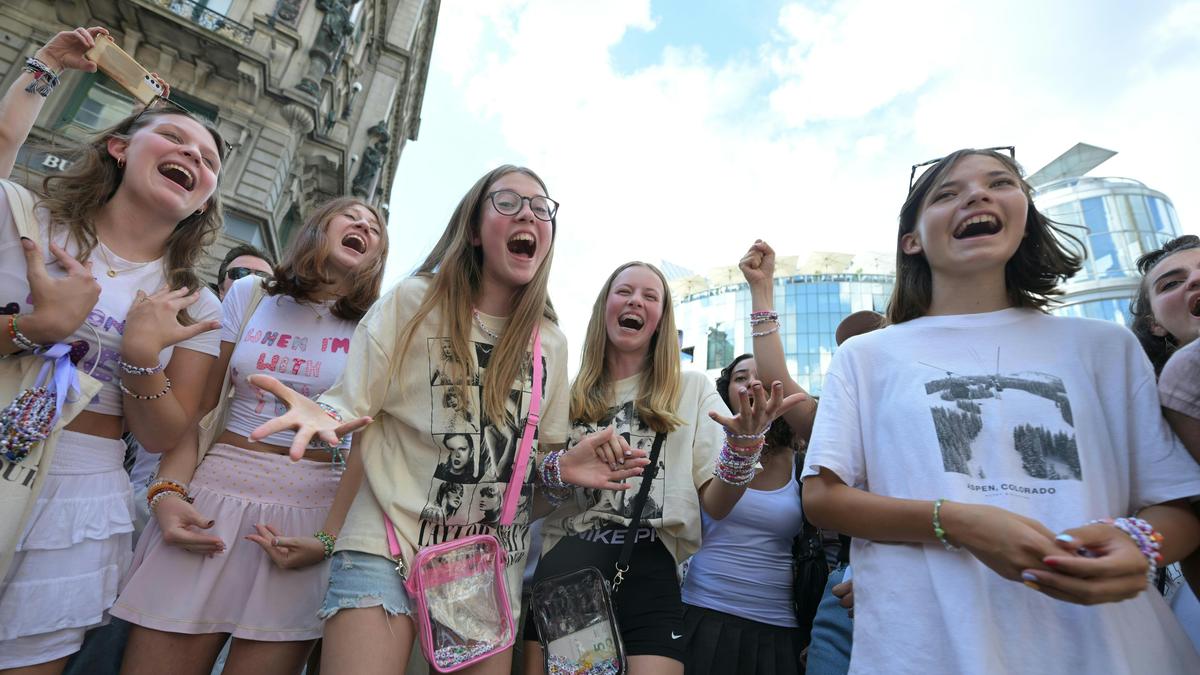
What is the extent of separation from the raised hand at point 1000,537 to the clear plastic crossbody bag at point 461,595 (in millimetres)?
1404

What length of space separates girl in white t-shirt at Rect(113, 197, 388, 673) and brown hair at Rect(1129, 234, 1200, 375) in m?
3.76

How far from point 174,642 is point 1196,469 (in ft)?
11.2

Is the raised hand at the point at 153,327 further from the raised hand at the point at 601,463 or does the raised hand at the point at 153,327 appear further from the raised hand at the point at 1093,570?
the raised hand at the point at 1093,570

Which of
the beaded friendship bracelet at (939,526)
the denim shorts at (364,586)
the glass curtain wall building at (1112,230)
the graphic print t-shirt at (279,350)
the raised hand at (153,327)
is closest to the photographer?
the beaded friendship bracelet at (939,526)

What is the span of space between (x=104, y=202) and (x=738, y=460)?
9.69 feet

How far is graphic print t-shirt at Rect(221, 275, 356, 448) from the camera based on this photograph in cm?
251

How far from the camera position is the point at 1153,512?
4.90ft

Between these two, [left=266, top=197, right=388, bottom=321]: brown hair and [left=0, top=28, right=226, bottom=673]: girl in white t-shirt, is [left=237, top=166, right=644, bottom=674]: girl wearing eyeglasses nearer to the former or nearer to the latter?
[left=266, top=197, right=388, bottom=321]: brown hair

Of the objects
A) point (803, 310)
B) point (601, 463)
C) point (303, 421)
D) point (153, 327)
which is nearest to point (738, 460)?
point (601, 463)

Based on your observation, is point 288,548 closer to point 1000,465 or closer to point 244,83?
point 1000,465

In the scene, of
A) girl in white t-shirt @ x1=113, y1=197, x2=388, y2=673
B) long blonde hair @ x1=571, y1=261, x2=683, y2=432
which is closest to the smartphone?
girl in white t-shirt @ x1=113, y1=197, x2=388, y2=673

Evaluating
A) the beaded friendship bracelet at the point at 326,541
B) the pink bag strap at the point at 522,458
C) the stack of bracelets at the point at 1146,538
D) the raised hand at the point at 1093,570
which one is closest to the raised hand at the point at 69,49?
the beaded friendship bracelet at the point at 326,541

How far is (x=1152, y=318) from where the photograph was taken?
2.66m

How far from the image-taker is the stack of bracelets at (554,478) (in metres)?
2.22
